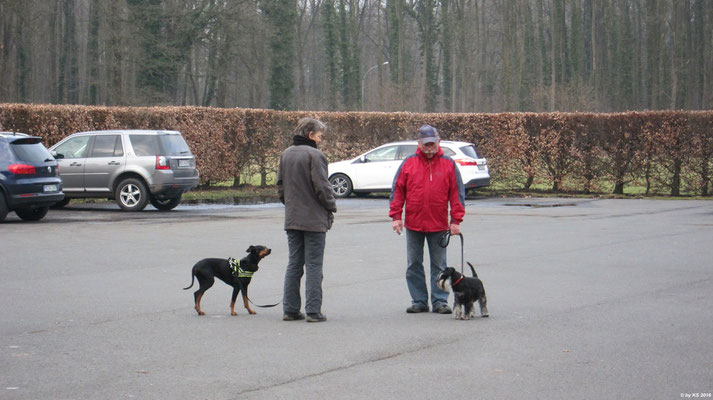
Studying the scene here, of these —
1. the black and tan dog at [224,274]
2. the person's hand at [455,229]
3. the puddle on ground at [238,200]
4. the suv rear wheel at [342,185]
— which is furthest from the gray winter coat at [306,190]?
the suv rear wheel at [342,185]

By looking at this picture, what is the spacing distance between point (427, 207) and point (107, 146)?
1473cm

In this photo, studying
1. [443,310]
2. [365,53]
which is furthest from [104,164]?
[365,53]

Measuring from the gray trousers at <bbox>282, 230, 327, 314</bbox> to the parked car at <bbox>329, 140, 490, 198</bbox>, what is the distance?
60.7ft

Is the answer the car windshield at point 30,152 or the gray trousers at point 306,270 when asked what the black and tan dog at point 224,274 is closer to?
the gray trousers at point 306,270

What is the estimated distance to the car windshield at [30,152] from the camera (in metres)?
18.5

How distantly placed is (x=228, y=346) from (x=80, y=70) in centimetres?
5733

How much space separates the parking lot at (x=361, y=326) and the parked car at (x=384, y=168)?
11.0 m

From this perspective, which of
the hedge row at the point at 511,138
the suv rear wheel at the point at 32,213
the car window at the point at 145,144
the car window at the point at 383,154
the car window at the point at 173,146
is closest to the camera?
the suv rear wheel at the point at 32,213

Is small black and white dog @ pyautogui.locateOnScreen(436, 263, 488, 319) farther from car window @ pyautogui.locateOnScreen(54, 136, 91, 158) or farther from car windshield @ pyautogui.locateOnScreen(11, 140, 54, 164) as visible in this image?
car window @ pyautogui.locateOnScreen(54, 136, 91, 158)

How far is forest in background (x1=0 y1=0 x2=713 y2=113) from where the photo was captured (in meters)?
49.5

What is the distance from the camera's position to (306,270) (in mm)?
8750

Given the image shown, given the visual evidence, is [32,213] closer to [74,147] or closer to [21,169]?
[21,169]

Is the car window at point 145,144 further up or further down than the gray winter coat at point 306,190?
further up

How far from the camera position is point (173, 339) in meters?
7.74
